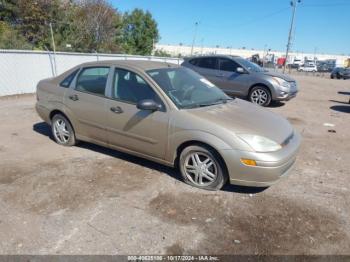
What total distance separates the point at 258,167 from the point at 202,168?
0.72 meters

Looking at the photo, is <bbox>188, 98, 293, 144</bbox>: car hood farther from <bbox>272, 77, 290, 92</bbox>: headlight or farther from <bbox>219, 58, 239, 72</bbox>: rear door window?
<bbox>219, 58, 239, 72</bbox>: rear door window

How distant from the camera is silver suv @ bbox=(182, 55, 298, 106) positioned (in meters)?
9.62

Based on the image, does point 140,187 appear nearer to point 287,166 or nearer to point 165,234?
point 165,234

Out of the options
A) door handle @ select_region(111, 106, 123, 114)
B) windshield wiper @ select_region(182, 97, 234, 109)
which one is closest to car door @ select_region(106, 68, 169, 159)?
door handle @ select_region(111, 106, 123, 114)

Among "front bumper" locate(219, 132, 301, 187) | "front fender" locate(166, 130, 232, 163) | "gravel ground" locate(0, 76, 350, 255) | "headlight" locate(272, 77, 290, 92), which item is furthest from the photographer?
"headlight" locate(272, 77, 290, 92)

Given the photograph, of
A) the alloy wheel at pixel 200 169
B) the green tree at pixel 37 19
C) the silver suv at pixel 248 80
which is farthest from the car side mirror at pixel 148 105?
the green tree at pixel 37 19

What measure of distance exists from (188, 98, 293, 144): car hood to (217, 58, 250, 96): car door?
5.56 m

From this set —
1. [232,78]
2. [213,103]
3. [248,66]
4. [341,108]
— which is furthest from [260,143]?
[341,108]

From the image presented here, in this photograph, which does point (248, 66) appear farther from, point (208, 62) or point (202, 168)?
point (202, 168)

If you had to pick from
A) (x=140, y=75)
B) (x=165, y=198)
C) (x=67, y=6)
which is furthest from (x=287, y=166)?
(x=67, y=6)

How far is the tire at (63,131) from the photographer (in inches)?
211

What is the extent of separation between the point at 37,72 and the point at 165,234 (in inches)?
419

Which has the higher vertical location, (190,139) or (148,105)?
(148,105)

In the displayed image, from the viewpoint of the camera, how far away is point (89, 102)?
190 inches
